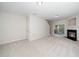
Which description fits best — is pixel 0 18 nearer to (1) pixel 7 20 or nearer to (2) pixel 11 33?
(1) pixel 7 20

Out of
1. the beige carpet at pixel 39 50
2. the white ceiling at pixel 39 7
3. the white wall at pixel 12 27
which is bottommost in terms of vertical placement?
the beige carpet at pixel 39 50

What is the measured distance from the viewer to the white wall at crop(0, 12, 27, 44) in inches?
172

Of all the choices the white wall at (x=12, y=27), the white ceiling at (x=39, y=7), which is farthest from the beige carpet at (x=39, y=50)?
the white ceiling at (x=39, y=7)

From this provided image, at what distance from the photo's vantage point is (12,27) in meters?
4.93

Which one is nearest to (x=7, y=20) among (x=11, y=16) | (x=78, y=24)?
(x=11, y=16)

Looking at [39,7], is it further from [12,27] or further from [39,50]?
[12,27]

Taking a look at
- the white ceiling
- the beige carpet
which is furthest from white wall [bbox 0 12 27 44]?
the beige carpet

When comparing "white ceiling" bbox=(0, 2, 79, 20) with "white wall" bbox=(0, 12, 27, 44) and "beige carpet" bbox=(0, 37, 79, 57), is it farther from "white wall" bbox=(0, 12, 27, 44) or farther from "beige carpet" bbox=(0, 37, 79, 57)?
"beige carpet" bbox=(0, 37, 79, 57)

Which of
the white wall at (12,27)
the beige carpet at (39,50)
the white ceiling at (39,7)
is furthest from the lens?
the white wall at (12,27)

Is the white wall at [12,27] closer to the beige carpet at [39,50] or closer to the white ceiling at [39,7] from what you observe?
the white ceiling at [39,7]

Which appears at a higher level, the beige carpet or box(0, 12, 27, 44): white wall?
box(0, 12, 27, 44): white wall

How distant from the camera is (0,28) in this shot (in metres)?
4.27

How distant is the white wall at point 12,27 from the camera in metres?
4.37

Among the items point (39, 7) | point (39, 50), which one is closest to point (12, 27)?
point (39, 7)
